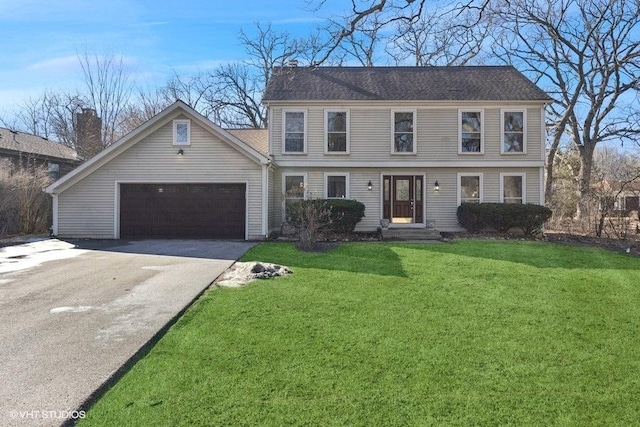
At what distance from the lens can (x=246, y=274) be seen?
26.0 ft

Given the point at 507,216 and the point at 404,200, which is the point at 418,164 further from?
the point at 507,216

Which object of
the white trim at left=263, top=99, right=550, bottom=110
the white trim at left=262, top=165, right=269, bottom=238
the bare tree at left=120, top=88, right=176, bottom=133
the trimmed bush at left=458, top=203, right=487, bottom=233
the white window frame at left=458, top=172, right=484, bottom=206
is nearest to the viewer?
the white trim at left=262, top=165, right=269, bottom=238

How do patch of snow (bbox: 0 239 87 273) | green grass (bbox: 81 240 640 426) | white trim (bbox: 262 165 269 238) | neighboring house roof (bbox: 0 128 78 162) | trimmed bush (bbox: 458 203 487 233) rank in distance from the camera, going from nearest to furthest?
green grass (bbox: 81 240 640 426), patch of snow (bbox: 0 239 87 273), white trim (bbox: 262 165 269 238), trimmed bush (bbox: 458 203 487 233), neighboring house roof (bbox: 0 128 78 162)

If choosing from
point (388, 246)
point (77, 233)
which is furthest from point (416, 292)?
point (77, 233)

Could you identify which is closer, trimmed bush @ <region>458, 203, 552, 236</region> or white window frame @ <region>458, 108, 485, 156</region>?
trimmed bush @ <region>458, 203, 552, 236</region>

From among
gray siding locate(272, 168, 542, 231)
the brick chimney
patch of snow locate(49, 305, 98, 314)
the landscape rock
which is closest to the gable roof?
gray siding locate(272, 168, 542, 231)

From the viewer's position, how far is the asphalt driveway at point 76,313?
3.34 m

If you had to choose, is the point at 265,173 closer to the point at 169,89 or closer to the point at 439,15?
the point at 439,15

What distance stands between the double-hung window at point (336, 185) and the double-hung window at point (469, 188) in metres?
4.59

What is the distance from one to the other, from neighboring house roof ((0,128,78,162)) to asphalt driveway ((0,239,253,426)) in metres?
12.4

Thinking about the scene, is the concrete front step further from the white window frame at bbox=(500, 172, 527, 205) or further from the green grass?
the green grass

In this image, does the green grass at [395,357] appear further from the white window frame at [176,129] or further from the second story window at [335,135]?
the second story window at [335,135]

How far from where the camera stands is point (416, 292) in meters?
6.65

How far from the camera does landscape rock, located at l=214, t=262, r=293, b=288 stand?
7.34 m
